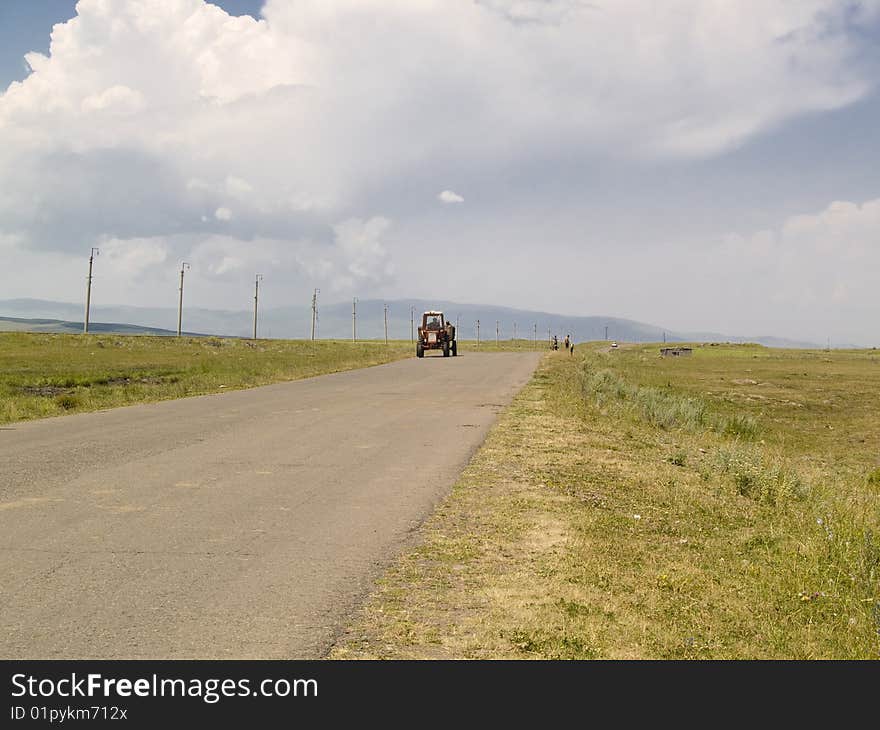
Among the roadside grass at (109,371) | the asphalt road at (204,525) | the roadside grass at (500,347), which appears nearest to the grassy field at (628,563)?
the asphalt road at (204,525)

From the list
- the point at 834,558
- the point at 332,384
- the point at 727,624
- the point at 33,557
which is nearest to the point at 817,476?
the point at 834,558

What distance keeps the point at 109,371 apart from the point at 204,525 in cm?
3578

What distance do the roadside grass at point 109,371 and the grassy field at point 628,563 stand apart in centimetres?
1300

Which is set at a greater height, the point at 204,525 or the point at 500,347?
the point at 500,347

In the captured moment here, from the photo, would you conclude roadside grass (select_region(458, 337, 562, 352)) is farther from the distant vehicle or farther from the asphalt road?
the asphalt road

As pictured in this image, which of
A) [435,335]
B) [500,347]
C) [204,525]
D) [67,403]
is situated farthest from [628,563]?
[500,347]

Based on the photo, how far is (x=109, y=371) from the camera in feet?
131

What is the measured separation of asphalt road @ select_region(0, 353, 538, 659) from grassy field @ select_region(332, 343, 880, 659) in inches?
18.7

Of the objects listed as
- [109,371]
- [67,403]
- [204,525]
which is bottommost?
[109,371]

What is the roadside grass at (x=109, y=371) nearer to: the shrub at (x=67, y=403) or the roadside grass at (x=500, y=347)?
the shrub at (x=67, y=403)

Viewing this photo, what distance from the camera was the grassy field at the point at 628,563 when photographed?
484 centimetres

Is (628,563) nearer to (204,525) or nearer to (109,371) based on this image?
(204,525)
